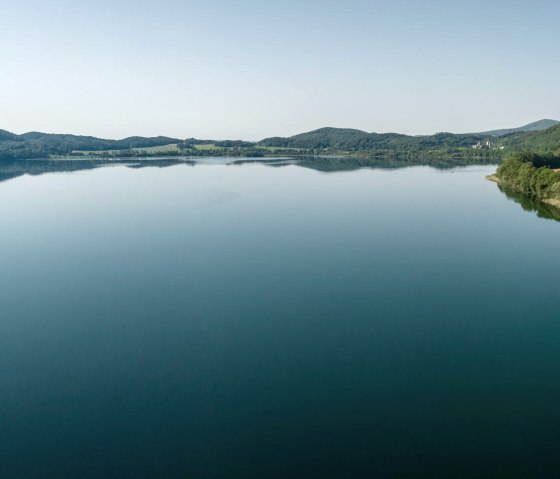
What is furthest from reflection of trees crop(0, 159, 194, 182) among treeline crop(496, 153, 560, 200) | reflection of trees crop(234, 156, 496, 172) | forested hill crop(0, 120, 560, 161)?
treeline crop(496, 153, 560, 200)

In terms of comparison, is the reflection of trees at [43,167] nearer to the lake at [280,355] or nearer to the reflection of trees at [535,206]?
the lake at [280,355]

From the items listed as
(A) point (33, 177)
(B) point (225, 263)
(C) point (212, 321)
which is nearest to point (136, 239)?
(B) point (225, 263)

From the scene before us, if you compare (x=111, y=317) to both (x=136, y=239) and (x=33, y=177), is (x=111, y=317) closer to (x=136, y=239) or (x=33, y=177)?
(x=136, y=239)

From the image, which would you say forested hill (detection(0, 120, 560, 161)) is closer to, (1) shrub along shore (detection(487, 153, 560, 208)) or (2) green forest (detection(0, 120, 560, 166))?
(2) green forest (detection(0, 120, 560, 166))

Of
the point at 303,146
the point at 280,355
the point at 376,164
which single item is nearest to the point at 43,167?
the point at 376,164

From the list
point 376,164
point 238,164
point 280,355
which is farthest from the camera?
point 238,164

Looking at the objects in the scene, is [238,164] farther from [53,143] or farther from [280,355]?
[280,355]
